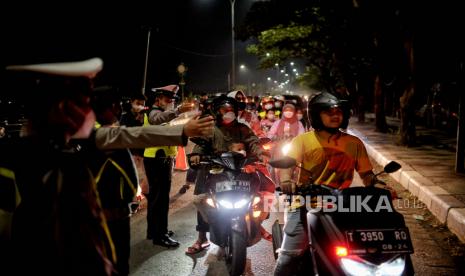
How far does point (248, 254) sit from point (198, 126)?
10.3ft

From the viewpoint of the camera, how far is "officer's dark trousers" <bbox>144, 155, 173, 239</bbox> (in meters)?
5.40

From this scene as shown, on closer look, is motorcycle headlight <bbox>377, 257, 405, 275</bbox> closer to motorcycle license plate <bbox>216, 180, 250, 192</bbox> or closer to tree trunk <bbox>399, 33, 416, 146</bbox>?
motorcycle license plate <bbox>216, 180, 250, 192</bbox>

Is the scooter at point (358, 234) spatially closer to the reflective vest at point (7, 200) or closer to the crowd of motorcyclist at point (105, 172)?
the crowd of motorcyclist at point (105, 172)

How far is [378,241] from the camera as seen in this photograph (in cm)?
259

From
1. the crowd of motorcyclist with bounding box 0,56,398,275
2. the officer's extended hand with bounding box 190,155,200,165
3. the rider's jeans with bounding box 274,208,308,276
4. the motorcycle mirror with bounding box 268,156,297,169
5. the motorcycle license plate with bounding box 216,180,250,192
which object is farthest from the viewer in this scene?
the officer's extended hand with bounding box 190,155,200,165

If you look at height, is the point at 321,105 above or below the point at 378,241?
above

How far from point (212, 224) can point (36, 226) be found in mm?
2805

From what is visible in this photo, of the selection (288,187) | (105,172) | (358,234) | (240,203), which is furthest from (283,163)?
(105,172)

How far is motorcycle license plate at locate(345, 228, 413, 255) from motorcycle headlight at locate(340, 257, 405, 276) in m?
0.07

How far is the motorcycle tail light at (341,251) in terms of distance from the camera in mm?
2600

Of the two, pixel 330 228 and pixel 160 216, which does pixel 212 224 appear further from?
pixel 330 228

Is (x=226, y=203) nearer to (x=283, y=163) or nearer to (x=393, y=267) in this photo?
(x=283, y=163)

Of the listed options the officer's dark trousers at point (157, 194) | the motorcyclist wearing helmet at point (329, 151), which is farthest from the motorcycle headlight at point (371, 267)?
the officer's dark trousers at point (157, 194)

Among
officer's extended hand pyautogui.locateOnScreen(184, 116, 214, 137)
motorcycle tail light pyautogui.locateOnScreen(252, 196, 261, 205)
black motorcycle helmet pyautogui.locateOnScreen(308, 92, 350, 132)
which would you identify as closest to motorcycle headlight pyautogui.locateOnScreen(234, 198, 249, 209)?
motorcycle tail light pyautogui.locateOnScreen(252, 196, 261, 205)
